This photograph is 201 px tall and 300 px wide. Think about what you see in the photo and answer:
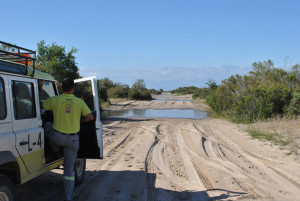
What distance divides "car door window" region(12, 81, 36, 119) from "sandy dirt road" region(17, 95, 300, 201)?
68.9 inches

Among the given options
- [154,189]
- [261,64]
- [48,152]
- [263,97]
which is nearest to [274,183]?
[154,189]

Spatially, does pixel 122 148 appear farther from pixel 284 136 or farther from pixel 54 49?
pixel 54 49

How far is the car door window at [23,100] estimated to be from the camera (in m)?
4.14

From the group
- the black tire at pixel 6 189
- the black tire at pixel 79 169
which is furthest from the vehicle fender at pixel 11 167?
the black tire at pixel 79 169

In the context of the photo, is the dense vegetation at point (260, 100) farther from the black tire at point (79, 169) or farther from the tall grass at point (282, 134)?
the black tire at point (79, 169)

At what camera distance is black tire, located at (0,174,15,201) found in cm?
358

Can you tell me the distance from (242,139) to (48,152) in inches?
375

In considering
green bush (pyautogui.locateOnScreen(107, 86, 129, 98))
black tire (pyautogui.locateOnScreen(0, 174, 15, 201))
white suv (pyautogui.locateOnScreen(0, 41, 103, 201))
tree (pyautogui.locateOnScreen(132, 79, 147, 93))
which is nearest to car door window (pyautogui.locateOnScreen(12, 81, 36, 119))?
white suv (pyautogui.locateOnScreen(0, 41, 103, 201))

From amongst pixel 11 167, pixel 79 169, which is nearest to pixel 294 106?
pixel 79 169

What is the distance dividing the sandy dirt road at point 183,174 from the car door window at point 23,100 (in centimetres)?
175

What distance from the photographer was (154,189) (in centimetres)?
598

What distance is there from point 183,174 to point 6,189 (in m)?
4.47

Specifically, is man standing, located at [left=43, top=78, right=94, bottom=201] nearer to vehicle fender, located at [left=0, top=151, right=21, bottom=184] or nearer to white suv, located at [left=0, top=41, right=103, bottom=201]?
white suv, located at [left=0, top=41, right=103, bottom=201]

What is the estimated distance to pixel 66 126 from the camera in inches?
181
